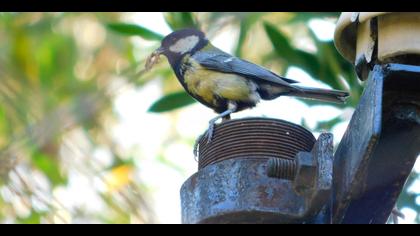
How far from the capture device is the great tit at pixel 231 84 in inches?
165

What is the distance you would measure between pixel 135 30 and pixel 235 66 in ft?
2.46

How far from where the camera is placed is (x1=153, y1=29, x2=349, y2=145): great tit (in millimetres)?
4199

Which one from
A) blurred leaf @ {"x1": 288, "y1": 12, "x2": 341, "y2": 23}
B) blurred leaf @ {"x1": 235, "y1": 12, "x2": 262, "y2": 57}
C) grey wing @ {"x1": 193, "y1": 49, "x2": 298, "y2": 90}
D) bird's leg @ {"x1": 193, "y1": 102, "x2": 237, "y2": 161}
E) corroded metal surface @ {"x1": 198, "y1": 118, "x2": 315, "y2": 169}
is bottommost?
corroded metal surface @ {"x1": 198, "y1": 118, "x2": 315, "y2": 169}

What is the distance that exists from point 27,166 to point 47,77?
641 millimetres

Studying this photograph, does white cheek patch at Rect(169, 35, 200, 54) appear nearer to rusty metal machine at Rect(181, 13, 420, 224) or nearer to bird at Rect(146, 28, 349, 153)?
bird at Rect(146, 28, 349, 153)

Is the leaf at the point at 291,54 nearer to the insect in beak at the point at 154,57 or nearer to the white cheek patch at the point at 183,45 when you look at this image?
the white cheek patch at the point at 183,45

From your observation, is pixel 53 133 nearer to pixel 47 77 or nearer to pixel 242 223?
pixel 47 77

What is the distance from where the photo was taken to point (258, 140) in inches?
106

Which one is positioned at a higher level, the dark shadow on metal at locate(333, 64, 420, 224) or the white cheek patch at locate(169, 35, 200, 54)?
the white cheek patch at locate(169, 35, 200, 54)

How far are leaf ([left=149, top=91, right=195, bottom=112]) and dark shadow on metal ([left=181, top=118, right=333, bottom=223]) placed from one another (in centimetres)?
200

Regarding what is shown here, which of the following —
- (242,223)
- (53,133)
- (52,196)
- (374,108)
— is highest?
(53,133)

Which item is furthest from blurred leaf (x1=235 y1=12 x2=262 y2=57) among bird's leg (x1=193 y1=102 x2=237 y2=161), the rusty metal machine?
the rusty metal machine

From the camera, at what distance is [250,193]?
2445 millimetres
